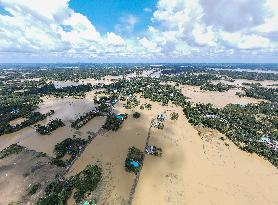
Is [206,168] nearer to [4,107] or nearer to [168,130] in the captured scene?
[168,130]

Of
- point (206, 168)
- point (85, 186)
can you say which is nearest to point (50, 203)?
point (85, 186)

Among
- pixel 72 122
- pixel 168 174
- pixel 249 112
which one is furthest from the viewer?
pixel 249 112

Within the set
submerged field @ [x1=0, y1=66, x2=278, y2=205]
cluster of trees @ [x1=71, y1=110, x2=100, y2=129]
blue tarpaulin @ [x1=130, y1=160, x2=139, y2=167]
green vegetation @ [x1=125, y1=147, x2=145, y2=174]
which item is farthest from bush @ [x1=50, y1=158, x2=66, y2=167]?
cluster of trees @ [x1=71, y1=110, x2=100, y2=129]

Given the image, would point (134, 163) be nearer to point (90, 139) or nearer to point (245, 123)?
point (90, 139)

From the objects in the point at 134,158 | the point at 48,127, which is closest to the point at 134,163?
the point at 134,158

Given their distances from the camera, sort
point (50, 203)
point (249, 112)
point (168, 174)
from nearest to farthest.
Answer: point (50, 203) → point (168, 174) → point (249, 112)

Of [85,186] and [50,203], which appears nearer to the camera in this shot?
[50,203]

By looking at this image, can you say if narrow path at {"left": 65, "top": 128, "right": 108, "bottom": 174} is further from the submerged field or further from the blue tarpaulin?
the blue tarpaulin

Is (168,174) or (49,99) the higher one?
(168,174)
